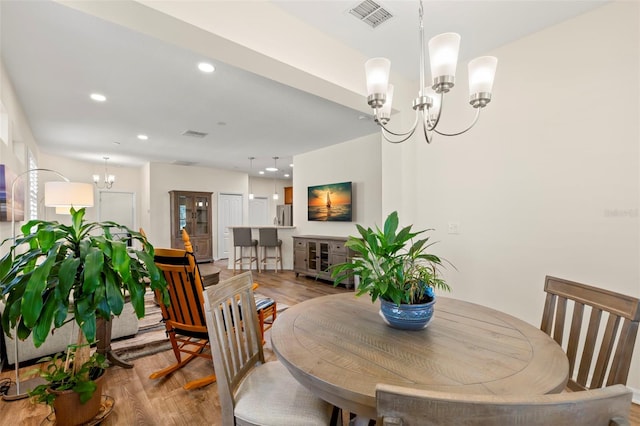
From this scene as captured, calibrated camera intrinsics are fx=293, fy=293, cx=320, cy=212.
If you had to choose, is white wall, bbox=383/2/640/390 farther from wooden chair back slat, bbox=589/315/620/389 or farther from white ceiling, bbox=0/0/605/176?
wooden chair back slat, bbox=589/315/620/389

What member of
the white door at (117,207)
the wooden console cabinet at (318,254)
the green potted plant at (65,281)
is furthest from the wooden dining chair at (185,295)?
the white door at (117,207)

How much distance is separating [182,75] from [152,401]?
2.88m

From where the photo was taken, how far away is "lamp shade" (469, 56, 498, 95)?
5.05 feet

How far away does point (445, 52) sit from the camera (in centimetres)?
140

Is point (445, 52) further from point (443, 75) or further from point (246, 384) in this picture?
point (246, 384)

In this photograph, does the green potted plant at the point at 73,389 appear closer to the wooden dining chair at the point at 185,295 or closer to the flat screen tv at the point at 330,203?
the wooden dining chair at the point at 185,295

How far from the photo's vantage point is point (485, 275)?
2654 millimetres

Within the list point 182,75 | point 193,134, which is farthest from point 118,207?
point 182,75

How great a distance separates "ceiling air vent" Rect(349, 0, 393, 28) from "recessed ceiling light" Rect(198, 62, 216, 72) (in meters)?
1.44

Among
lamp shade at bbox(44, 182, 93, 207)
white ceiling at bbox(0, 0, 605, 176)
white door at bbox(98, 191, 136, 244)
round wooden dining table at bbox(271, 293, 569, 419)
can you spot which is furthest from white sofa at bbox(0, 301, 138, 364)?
white door at bbox(98, 191, 136, 244)

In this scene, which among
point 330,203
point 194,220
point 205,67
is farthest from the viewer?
point 194,220

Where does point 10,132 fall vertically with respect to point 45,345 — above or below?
above

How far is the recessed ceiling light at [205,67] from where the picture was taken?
2766mm

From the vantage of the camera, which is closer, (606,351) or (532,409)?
(532,409)
